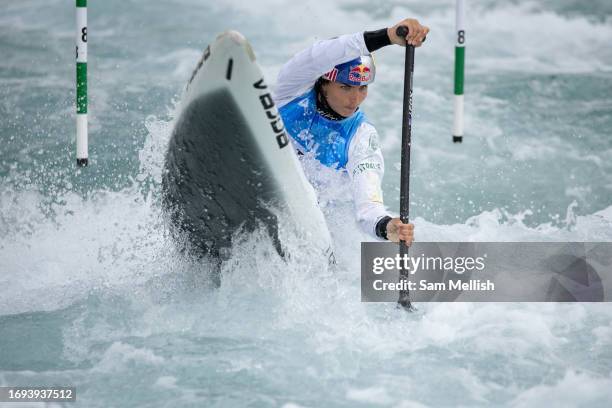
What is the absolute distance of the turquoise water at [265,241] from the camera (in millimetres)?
3164

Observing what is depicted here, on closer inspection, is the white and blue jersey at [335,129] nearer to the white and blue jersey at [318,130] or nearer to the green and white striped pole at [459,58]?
the white and blue jersey at [318,130]

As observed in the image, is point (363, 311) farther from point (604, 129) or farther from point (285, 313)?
point (604, 129)

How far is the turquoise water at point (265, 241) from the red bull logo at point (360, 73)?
1.66ft

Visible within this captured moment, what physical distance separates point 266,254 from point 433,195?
10.00ft

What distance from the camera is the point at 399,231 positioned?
11.1 ft

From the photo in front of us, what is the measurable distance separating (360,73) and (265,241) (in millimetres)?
828

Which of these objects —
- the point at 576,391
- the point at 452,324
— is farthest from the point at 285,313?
the point at 576,391

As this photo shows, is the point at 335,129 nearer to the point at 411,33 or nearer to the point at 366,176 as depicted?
the point at 366,176

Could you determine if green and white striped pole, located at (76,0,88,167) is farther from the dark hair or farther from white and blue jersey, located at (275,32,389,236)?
the dark hair

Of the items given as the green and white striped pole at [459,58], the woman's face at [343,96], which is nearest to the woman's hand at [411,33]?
the woman's face at [343,96]

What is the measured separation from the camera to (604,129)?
7.75 metres

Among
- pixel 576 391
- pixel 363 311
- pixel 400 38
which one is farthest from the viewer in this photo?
pixel 363 311
